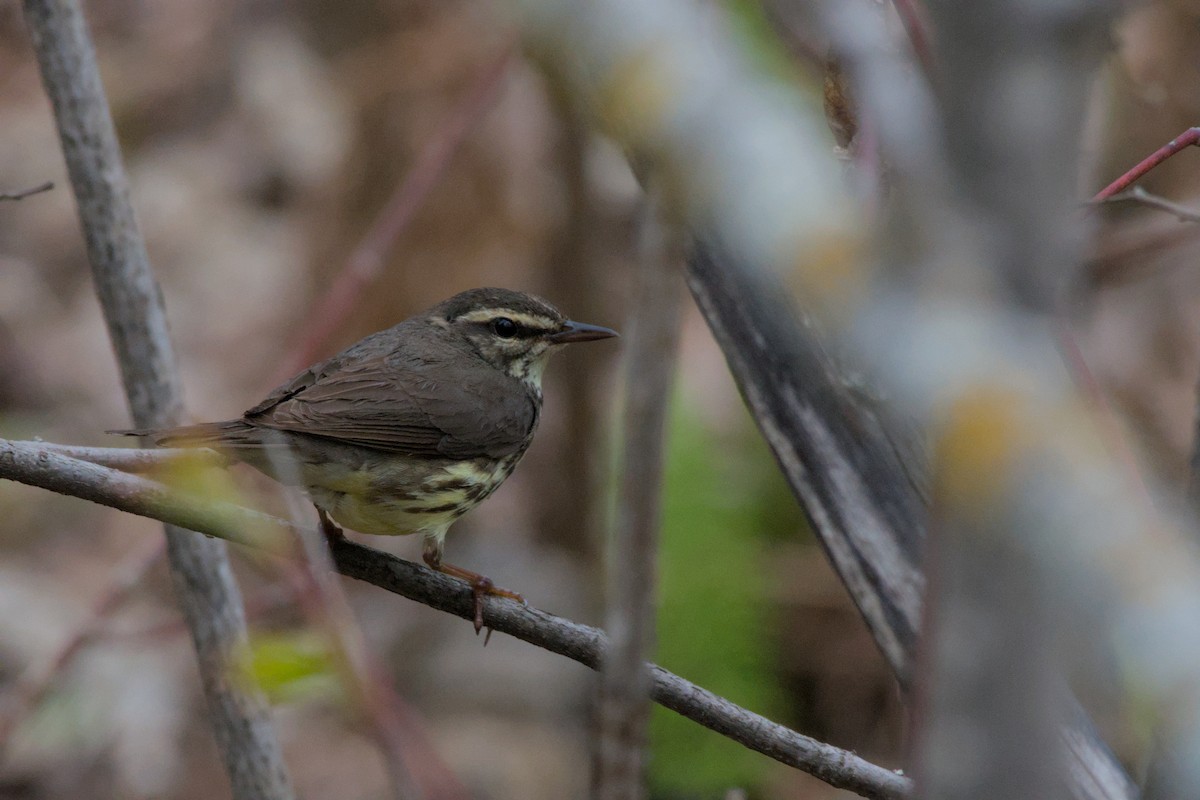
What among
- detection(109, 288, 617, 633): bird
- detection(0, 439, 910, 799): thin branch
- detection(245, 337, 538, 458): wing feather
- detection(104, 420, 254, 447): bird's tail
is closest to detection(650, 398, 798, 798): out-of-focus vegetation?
detection(109, 288, 617, 633): bird

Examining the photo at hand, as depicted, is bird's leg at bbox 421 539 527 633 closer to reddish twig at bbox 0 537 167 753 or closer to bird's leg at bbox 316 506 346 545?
bird's leg at bbox 316 506 346 545

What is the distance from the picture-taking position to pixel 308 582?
2355 millimetres

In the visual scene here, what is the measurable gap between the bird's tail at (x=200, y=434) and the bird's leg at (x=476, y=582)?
65cm

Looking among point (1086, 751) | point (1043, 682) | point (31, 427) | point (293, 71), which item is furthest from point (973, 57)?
point (293, 71)

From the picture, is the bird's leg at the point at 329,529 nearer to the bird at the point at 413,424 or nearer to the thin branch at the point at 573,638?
the bird at the point at 413,424

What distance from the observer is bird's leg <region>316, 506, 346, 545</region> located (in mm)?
3420

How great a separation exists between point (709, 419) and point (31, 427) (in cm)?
373

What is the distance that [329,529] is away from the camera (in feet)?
11.4

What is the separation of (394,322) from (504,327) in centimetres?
338

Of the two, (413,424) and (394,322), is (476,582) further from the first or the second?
(394,322)

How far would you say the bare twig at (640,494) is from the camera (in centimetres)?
132

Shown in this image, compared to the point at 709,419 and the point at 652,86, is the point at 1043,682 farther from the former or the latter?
the point at 709,419

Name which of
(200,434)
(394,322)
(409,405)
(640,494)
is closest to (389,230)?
(409,405)

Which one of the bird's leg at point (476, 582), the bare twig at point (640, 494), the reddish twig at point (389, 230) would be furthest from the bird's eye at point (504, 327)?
the bare twig at point (640, 494)
